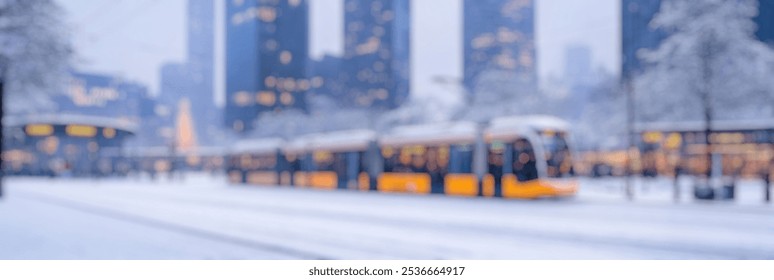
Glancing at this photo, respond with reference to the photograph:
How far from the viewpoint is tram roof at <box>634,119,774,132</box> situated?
109 ft

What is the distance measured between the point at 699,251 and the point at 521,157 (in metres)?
9.72

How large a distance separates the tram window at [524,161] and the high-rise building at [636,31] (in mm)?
27220

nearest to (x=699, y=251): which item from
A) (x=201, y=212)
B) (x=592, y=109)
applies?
(x=201, y=212)

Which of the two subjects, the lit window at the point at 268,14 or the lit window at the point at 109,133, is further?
the lit window at the point at 109,133

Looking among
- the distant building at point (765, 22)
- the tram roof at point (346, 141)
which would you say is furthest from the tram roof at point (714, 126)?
the tram roof at point (346, 141)

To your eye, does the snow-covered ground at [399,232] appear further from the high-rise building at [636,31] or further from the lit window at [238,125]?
the lit window at [238,125]

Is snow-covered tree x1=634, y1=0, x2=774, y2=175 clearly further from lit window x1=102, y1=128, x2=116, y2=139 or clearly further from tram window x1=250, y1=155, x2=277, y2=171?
lit window x1=102, y1=128, x2=116, y2=139

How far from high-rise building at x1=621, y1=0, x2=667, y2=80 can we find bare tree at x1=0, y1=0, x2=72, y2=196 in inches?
1478

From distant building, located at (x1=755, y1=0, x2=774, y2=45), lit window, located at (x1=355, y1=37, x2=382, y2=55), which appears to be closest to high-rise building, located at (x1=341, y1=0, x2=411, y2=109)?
lit window, located at (x1=355, y1=37, x2=382, y2=55)

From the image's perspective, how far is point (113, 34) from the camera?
9.95 m

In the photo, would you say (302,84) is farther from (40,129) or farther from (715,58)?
(715,58)

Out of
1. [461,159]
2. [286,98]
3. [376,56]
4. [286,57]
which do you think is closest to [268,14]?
[461,159]

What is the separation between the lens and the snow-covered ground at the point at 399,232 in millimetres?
8242
